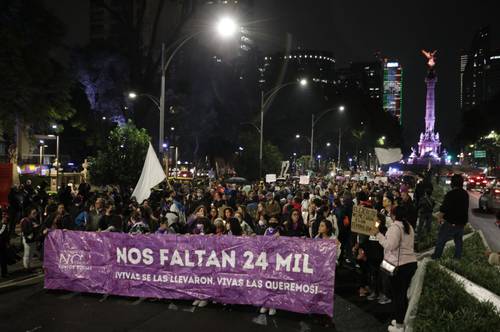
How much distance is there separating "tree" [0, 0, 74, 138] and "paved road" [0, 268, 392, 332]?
568 inches

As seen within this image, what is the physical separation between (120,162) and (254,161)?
1331 cm

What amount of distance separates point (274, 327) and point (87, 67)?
3280cm

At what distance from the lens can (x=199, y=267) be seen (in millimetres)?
8711

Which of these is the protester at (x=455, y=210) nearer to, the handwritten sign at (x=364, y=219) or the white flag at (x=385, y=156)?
the handwritten sign at (x=364, y=219)

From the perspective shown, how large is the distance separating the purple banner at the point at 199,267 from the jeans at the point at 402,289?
3.45 feet

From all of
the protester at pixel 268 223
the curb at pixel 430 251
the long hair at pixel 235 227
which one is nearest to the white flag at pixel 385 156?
the curb at pixel 430 251

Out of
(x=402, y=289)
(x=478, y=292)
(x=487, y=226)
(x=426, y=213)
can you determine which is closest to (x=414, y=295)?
(x=402, y=289)

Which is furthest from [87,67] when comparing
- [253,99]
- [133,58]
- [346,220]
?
[346,220]

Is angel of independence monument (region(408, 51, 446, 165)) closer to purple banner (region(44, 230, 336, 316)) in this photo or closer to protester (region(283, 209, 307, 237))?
protester (region(283, 209, 307, 237))

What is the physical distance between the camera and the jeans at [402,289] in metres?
7.35

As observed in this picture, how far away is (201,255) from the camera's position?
8.69m

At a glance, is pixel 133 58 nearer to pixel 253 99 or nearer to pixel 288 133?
pixel 253 99

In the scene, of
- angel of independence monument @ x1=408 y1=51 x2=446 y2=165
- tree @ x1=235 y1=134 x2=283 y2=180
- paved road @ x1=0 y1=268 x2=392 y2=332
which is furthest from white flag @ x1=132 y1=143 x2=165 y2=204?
angel of independence monument @ x1=408 y1=51 x2=446 y2=165

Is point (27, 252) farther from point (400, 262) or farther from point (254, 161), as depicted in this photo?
point (254, 161)
